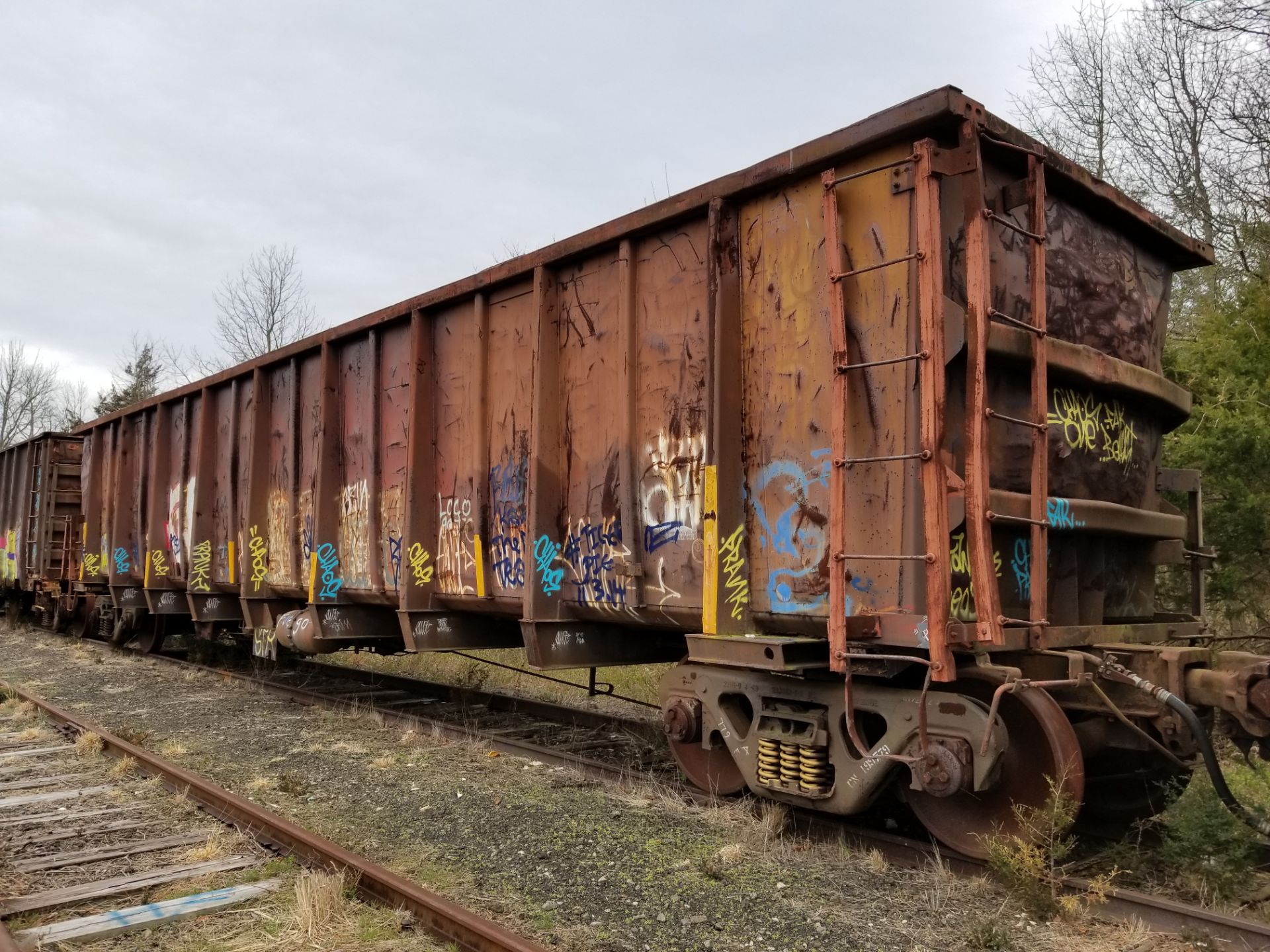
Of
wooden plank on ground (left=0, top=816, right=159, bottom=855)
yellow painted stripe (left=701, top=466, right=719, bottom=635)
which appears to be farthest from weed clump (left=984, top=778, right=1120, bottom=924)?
wooden plank on ground (left=0, top=816, right=159, bottom=855)

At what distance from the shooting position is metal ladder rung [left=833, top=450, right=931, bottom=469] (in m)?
4.08

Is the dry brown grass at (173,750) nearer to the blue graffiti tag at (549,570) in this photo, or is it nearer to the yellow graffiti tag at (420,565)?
the yellow graffiti tag at (420,565)

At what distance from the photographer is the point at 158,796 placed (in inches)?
230

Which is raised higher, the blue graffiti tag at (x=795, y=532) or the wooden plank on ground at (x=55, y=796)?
the blue graffiti tag at (x=795, y=532)

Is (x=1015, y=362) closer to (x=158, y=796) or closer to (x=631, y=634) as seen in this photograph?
(x=631, y=634)

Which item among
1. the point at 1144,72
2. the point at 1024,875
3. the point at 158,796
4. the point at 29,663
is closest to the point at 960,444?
the point at 1024,875

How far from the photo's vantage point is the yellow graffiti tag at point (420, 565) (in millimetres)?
7473

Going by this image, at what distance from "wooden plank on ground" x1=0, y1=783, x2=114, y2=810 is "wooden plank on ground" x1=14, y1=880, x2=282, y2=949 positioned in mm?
2288

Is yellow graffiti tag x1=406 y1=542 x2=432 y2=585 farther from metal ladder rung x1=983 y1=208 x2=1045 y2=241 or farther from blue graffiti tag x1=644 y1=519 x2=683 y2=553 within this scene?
metal ladder rung x1=983 y1=208 x2=1045 y2=241

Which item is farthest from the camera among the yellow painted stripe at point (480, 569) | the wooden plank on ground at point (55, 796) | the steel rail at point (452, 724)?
the yellow painted stripe at point (480, 569)

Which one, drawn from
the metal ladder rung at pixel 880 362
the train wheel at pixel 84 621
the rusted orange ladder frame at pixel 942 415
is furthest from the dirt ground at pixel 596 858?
the train wheel at pixel 84 621

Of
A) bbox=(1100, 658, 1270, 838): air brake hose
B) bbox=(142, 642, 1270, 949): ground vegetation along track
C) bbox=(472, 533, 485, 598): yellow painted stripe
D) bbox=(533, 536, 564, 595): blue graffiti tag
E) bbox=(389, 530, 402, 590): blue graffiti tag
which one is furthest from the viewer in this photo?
bbox=(389, 530, 402, 590): blue graffiti tag

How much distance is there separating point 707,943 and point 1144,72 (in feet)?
47.4

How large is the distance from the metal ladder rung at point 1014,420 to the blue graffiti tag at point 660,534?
1913 millimetres
